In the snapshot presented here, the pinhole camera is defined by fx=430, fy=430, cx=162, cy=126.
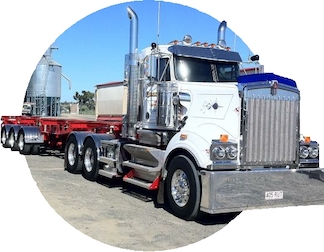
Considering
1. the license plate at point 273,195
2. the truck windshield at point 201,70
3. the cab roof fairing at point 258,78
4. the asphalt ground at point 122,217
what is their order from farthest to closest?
the truck windshield at point 201,70
the cab roof fairing at point 258,78
the license plate at point 273,195
the asphalt ground at point 122,217

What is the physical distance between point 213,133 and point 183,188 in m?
1.12

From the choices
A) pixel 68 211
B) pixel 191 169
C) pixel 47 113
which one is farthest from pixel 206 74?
pixel 47 113

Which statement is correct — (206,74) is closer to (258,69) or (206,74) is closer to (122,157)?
(258,69)

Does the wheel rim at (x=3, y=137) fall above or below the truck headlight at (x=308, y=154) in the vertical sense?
below

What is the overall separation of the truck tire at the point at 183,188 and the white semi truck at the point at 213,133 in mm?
17

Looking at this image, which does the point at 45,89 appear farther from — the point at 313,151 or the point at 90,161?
the point at 313,151

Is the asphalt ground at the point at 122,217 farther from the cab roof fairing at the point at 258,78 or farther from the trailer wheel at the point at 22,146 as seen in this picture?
the trailer wheel at the point at 22,146

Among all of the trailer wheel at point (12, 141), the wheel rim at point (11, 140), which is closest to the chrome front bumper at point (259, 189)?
the trailer wheel at point (12, 141)

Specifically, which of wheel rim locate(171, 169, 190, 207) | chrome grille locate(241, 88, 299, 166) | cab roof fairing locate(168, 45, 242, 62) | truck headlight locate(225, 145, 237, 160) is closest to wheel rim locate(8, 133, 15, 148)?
cab roof fairing locate(168, 45, 242, 62)

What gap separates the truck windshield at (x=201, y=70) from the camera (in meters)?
8.90

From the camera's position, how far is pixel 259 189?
719cm

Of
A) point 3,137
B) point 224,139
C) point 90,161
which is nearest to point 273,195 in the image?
point 224,139

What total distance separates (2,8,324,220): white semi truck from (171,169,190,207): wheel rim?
0.06 feet

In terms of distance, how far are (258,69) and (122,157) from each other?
378 cm
